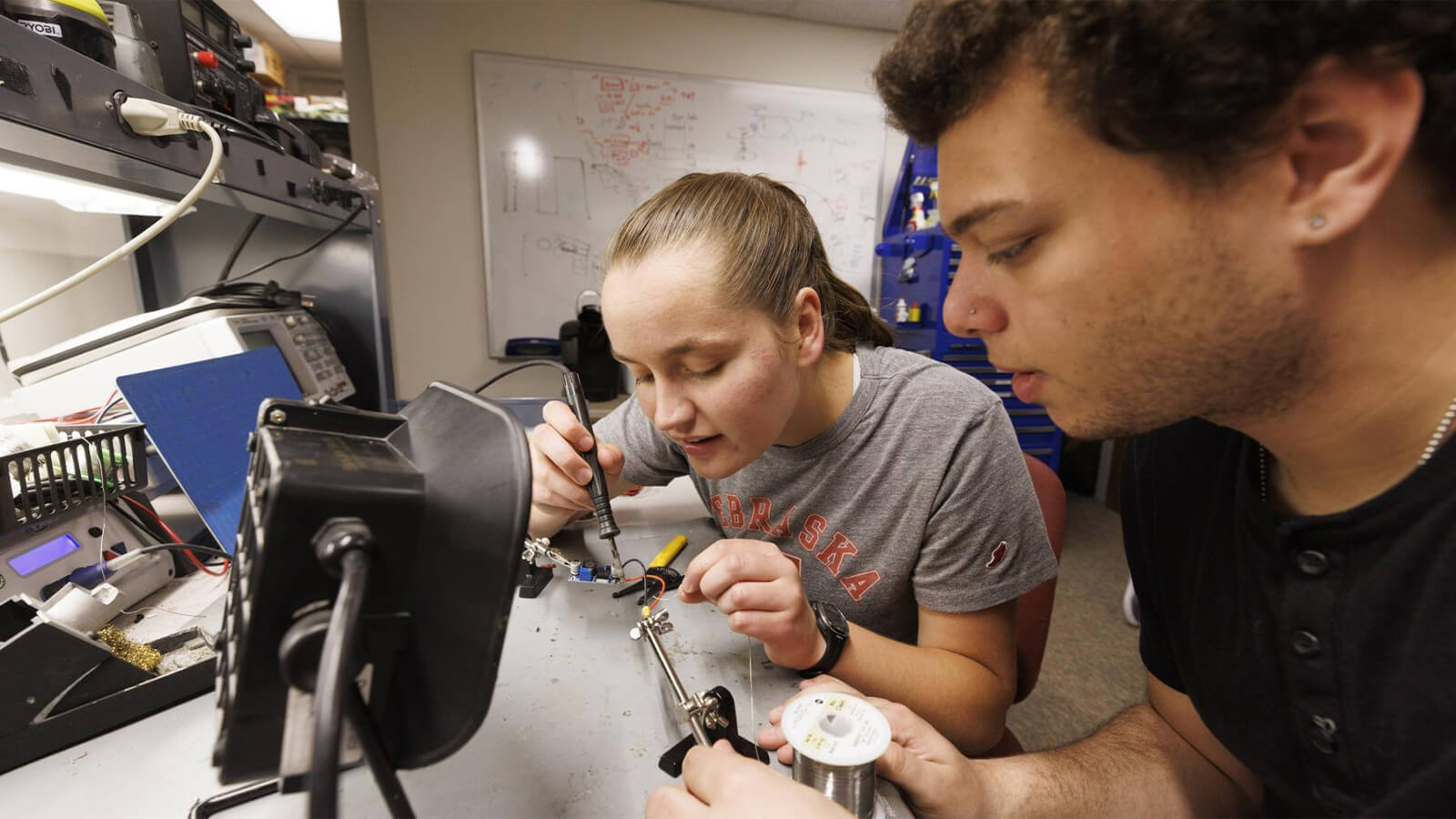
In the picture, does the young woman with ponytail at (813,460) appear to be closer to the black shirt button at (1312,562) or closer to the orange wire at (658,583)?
the orange wire at (658,583)

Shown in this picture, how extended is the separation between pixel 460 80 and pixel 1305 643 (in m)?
3.05

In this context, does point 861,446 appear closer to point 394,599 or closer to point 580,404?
point 580,404

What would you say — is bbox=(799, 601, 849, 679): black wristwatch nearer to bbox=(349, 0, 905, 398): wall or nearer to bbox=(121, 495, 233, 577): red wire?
bbox=(121, 495, 233, 577): red wire

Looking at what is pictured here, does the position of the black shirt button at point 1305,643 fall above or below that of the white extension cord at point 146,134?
below

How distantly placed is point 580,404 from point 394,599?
1.58ft

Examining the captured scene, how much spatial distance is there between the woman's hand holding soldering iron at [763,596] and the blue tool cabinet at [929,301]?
64.3 inches

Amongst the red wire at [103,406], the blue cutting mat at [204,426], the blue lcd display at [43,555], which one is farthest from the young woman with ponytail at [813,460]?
the red wire at [103,406]

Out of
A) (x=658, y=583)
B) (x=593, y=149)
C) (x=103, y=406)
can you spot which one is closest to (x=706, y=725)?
(x=658, y=583)

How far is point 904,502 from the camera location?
77 centimetres

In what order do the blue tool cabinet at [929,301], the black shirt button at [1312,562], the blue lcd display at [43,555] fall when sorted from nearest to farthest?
the black shirt button at [1312,562]
the blue lcd display at [43,555]
the blue tool cabinet at [929,301]

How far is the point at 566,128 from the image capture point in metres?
2.61

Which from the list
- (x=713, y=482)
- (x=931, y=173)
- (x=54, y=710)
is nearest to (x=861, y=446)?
(x=713, y=482)

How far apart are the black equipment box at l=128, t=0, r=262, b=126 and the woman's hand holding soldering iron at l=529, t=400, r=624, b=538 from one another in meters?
0.69

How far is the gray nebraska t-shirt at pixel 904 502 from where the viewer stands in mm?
726
